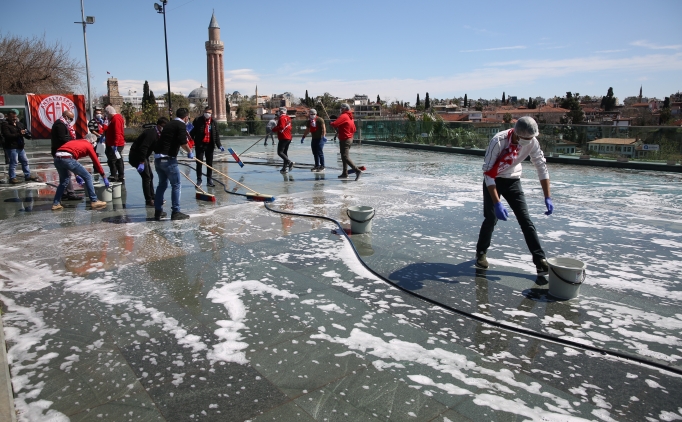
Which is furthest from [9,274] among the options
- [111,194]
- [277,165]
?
[277,165]

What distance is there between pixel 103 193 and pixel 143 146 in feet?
5.15

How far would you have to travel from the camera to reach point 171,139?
24.5 feet

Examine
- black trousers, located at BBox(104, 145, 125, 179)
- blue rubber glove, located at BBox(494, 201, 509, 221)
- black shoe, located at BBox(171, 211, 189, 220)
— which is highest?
black trousers, located at BBox(104, 145, 125, 179)

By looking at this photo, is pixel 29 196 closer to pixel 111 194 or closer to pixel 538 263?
pixel 111 194

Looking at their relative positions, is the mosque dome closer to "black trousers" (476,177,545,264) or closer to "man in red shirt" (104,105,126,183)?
"man in red shirt" (104,105,126,183)

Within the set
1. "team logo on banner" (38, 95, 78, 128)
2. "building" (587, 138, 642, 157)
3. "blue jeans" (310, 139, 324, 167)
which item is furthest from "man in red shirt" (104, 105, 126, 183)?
"building" (587, 138, 642, 157)

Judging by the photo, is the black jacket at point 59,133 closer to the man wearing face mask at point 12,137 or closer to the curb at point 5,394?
the man wearing face mask at point 12,137

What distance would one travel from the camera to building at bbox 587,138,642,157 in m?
15.1

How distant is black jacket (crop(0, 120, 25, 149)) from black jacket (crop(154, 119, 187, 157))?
555cm

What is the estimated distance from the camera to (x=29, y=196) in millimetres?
10000

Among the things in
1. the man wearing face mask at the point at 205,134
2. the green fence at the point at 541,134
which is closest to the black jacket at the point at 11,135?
the man wearing face mask at the point at 205,134

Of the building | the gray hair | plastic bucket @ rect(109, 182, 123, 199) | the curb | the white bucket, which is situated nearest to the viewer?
the curb

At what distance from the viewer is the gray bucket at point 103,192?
902 centimetres

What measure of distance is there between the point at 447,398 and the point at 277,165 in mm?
12793
